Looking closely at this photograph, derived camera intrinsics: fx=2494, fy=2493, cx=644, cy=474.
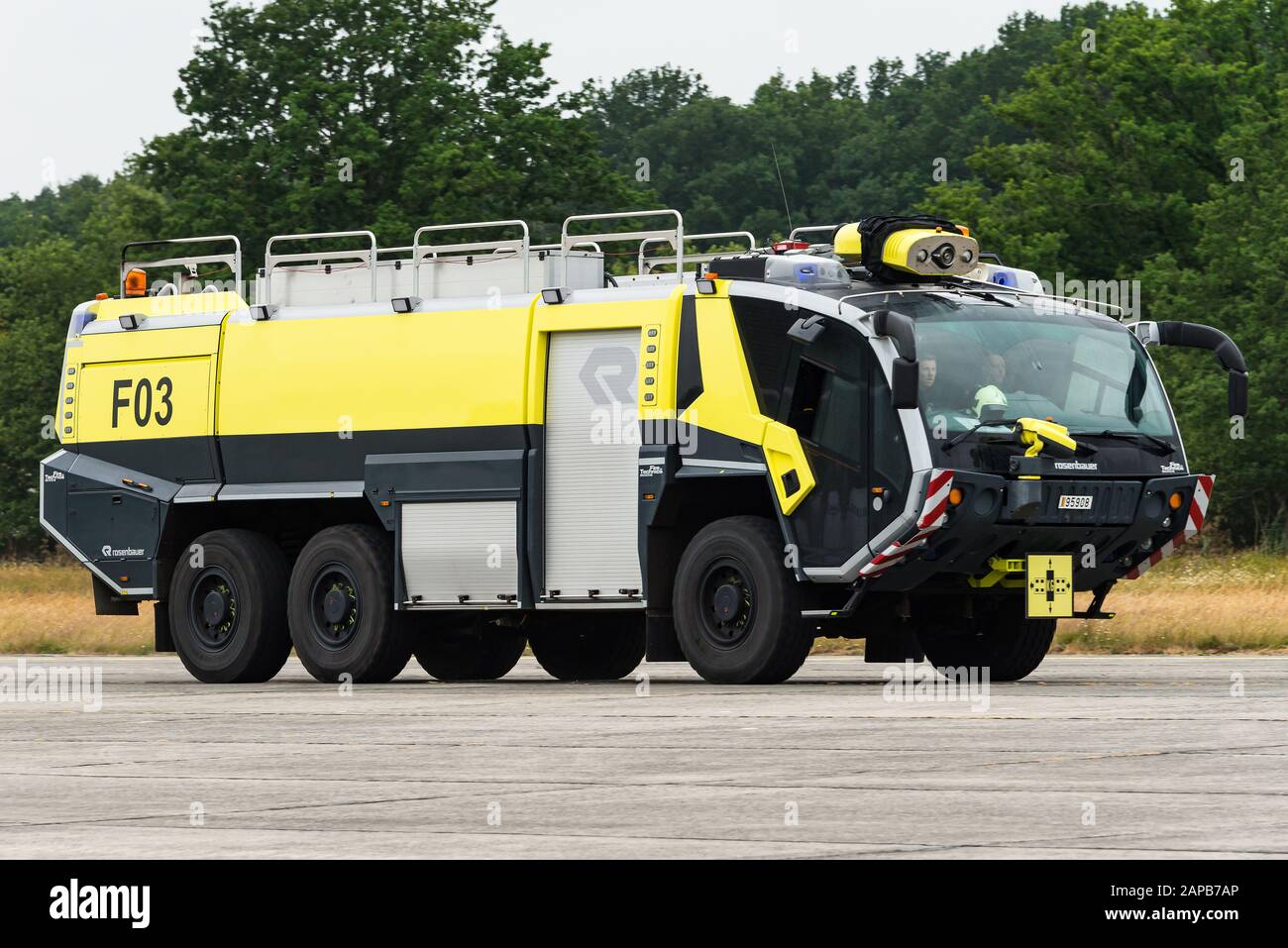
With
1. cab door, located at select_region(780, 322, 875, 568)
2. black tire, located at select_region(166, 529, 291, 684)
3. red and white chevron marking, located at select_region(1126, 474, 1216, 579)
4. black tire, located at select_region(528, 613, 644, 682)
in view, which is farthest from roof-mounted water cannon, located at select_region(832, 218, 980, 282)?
black tire, located at select_region(166, 529, 291, 684)

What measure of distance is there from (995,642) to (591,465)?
3.52 metres

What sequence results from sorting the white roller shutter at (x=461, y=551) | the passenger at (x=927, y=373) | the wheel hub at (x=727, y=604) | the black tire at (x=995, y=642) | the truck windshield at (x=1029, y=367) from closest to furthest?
the passenger at (x=927, y=373) < the truck windshield at (x=1029, y=367) < the wheel hub at (x=727, y=604) < the black tire at (x=995, y=642) < the white roller shutter at (x=461, y=551)

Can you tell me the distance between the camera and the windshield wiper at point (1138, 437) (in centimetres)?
1830

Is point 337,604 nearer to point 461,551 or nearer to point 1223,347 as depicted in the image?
point 461,551

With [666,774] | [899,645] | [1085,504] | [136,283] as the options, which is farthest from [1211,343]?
[136,283]

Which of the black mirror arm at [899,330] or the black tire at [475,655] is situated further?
the black tire at [475,655]

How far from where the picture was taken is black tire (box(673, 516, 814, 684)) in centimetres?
1828

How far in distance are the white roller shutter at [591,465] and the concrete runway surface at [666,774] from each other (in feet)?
4.32

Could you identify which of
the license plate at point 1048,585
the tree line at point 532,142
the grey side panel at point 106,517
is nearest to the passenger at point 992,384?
the license plate at point 1048,585

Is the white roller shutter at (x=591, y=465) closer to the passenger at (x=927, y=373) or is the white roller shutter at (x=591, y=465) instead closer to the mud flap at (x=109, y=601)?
the passenger at (x=927, y=373)
